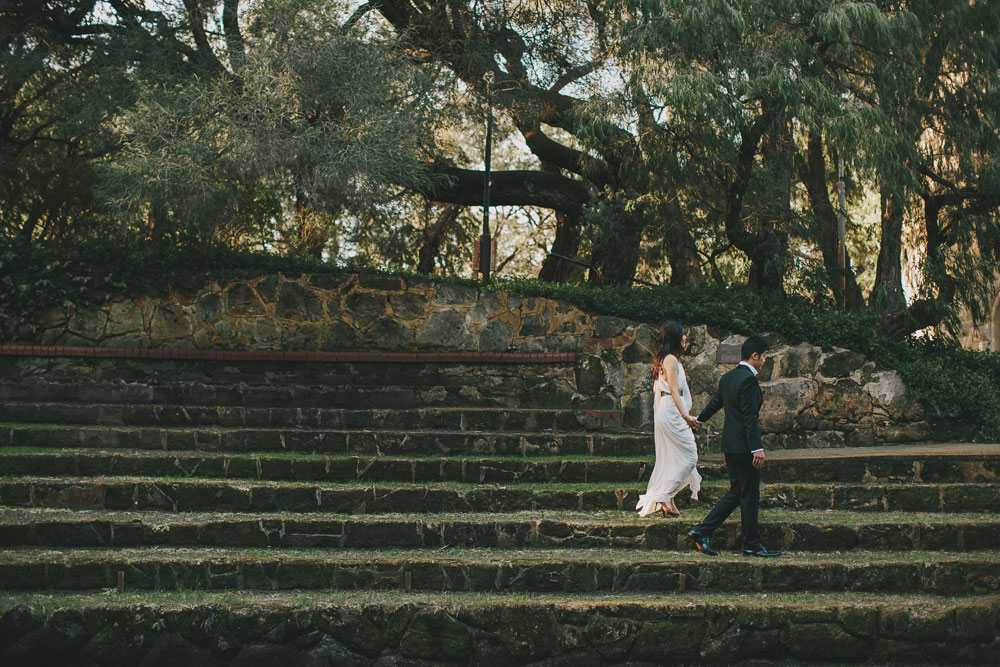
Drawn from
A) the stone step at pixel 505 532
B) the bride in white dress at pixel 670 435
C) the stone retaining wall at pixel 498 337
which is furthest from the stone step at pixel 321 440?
the bride in white dress at pixel 670 435

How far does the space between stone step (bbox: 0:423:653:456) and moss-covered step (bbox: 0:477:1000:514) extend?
3.89ft

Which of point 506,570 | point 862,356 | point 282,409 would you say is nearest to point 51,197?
point 282,409

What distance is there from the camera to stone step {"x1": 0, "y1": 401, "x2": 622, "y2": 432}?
10031 millimetres

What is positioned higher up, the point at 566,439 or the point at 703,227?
the point at 703,227

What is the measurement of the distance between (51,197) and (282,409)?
7.05 m

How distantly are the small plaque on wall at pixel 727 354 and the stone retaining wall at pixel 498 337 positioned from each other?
2.7 inches

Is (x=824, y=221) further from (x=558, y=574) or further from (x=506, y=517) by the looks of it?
(x=558, y=574)

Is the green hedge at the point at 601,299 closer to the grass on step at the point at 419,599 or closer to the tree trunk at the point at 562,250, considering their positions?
the tree trunk at the point at 562,250

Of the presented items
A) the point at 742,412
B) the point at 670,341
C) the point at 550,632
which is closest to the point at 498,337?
the point at 670,341

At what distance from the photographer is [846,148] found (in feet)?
35.7

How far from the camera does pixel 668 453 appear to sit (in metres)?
7.83

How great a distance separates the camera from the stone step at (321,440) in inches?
363

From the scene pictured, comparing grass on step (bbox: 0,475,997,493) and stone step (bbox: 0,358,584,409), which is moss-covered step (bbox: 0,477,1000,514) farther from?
stone step (bbox: 0,358,584,409)

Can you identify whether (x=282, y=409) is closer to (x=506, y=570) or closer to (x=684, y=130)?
(x=506, y=570)
